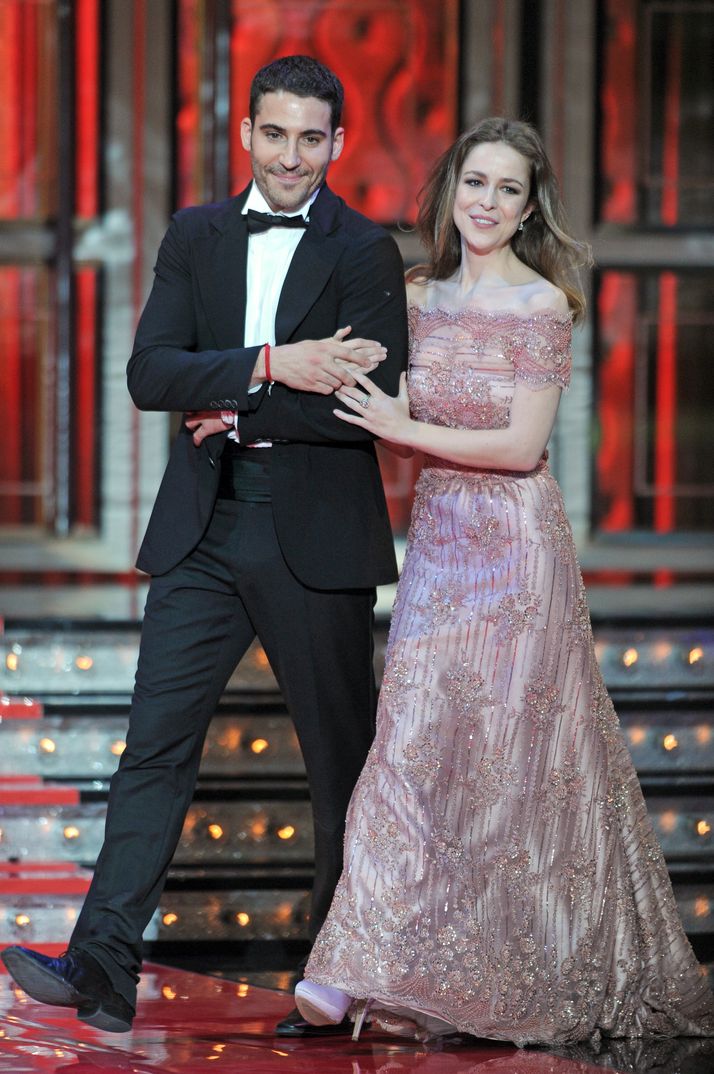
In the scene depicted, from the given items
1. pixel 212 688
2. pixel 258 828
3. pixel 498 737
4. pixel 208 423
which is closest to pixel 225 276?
pixel 208 423

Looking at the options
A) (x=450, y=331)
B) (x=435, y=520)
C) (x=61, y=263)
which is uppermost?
(x=61, y=263)

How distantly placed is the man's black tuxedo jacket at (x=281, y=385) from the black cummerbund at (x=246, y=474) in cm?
3

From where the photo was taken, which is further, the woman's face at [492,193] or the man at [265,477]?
the woman's face at [492,193]

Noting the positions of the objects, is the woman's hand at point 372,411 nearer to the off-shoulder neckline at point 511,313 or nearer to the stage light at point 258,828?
the off-shoulder neckline at point 511,313

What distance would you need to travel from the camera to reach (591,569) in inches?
268

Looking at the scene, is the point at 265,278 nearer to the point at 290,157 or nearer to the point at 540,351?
the point at 290,157

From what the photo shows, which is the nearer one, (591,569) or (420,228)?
(420,228)

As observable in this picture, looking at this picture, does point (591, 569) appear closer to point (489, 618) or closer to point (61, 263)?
point (61, 263)

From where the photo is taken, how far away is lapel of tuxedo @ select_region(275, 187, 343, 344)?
123 inches

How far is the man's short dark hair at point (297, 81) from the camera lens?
3.07m

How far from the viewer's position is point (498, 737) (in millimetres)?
3281

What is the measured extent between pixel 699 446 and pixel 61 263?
9.93ft

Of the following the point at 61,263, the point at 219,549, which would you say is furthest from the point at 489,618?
the point at 61,263

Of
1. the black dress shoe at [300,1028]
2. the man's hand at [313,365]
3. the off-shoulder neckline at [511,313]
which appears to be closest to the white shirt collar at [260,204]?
the man's hand at [313,365]
